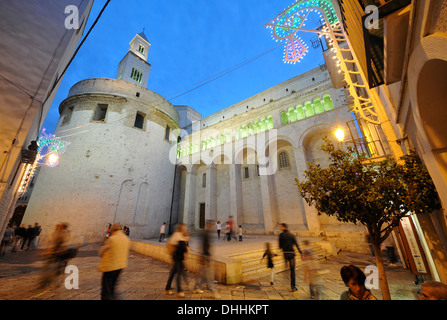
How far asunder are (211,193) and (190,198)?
2968mm

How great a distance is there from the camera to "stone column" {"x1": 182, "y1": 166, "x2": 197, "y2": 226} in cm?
2003

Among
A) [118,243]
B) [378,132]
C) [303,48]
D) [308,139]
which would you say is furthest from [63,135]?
[378,132]

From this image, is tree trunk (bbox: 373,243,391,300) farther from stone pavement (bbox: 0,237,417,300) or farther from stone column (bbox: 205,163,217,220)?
stone column (bbox: 205,163,217,220)

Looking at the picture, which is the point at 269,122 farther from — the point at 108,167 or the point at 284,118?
the point at 108,167

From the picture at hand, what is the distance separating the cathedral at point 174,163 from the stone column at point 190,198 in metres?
0.12

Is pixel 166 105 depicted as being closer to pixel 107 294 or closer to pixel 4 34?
pixel 4 34

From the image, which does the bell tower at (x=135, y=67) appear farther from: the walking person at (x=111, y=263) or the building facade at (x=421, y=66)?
the building facade at (x=421, y=66)

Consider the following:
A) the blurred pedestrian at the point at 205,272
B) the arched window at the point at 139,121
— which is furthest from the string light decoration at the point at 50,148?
the blurred pedestrian at the point at 205,272

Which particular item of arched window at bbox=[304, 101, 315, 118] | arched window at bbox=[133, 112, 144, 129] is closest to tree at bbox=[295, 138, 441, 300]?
arched window at bbox=[304, 101, 315, 118]

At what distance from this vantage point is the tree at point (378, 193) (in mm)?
3613

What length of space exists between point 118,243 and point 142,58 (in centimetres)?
3325

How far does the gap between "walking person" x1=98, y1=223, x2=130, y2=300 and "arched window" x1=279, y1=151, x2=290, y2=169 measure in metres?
14.8

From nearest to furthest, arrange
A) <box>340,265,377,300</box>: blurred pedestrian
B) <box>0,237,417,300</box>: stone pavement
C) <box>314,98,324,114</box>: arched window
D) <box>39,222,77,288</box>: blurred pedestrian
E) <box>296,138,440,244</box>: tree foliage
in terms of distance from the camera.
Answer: <box>340,265,377,300</box>: blurred pedestrian
<box>296,138,440,244</box>: tree foliage
<box>39,222,77,288</box>: blurred pedestrian
<box>0,237,417,300</box>: stone pavement
<box>314,98,324,114</box>: arched window

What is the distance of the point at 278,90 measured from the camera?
20.7 m
